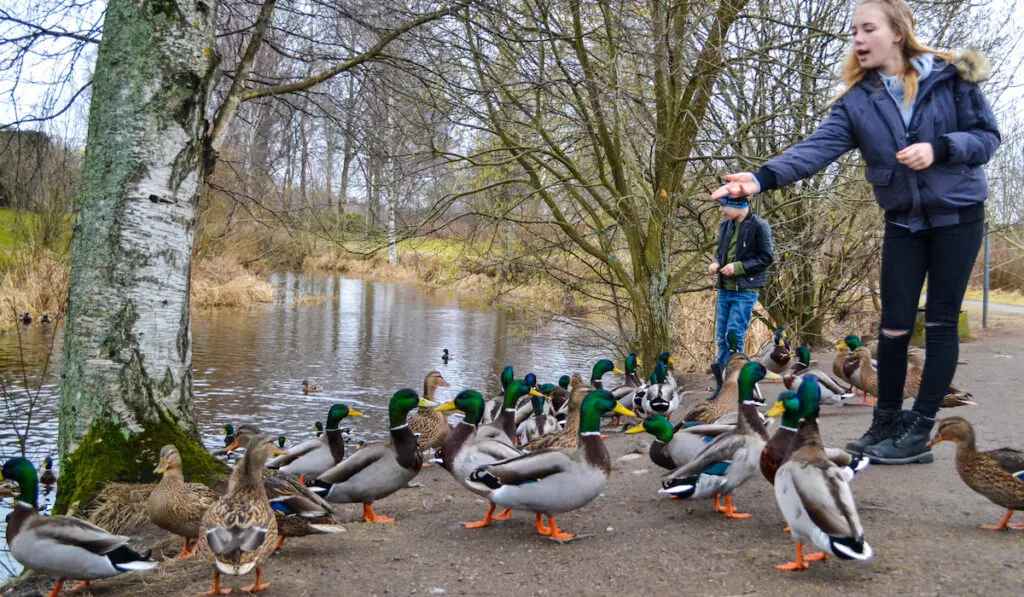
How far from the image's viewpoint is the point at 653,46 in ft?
22.4

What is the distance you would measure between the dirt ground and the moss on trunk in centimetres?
43

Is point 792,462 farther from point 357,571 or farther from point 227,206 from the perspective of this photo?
point 227,206

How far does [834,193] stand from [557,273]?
389 centimetres

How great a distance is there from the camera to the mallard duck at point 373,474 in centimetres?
532

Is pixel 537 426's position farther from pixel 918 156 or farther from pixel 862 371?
pixel 918 156

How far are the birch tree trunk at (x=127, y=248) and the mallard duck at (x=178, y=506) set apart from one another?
2.28 feet

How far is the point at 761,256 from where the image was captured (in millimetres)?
8039

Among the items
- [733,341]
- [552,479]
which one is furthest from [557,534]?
[733,341]

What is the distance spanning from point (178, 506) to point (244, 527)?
1.40 meters

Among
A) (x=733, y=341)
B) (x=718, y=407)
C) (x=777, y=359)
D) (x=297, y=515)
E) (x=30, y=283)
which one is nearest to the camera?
Answer: (x=297, y=515)

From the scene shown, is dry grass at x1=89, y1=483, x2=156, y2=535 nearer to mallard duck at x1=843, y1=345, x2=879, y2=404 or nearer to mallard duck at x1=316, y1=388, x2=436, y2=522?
mallard duck at x1=316, y1=388, x2=436, y2=522

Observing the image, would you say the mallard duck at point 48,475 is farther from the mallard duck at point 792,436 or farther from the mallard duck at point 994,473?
the mallard duck at point 994,473

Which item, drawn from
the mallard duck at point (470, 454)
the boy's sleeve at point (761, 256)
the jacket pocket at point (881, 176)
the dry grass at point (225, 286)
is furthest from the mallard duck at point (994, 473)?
the dry grass at point (225, 286)

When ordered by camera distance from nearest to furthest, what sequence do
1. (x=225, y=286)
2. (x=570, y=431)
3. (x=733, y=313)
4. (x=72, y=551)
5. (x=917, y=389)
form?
(x=72, y=551) < (x=570, y=431) < (x=917, y=389) < (x=733, y=313) < (x=225, y=286)
